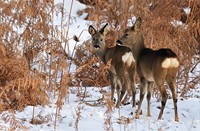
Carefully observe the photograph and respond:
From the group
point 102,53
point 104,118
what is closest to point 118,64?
point 102,53

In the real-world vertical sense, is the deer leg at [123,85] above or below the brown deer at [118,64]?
below

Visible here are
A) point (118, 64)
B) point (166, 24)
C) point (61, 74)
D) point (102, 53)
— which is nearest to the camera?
point (61, 74)

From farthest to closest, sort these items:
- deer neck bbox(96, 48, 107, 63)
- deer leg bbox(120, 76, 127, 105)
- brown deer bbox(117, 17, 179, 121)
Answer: deer neck bbox(96, 48, 107, 63) < deer leg bbox(120, 76, 127, 105) < brown deer bbox(117, 17, 179, 121)

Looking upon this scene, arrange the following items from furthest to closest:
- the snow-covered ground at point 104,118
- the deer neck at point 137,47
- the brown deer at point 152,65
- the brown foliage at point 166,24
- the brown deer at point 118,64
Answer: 1. the brown foliage at point 166,24
2. the brown deer at point 118,64
3. the deer neck at point 137,47
4. the brown deer at point 152,65
5. the snow-covered ground at point 104,118

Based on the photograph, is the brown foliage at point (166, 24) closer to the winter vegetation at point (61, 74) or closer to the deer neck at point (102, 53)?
the winter vegetation at point (61, 74)

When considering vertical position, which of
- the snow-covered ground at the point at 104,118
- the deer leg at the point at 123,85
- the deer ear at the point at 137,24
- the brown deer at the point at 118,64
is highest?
the deer ear at the point at 137,24

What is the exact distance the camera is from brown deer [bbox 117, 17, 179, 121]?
7.76 m

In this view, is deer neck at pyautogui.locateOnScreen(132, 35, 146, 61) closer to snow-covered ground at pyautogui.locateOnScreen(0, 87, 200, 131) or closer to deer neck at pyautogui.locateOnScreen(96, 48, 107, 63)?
snow-covered ground at pyautogui.locateOnScreen(0, 87, 200, 131)

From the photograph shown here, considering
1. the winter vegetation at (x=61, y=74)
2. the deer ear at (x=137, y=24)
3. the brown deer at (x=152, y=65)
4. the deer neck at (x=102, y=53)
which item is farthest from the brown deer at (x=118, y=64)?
the deer ear at (x=137, y=24)

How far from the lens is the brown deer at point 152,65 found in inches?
305

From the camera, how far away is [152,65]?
26.5ft

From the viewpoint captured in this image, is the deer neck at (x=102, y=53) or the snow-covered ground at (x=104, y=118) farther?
the deer neck at (x=102, y=53)

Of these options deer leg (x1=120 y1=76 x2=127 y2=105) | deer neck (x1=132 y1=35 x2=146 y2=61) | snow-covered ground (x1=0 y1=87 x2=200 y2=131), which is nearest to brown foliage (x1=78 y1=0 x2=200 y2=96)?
deer neck (x1=132 y1=35 x2=146 y2=61)

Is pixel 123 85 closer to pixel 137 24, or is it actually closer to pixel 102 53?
pixel 102 53
